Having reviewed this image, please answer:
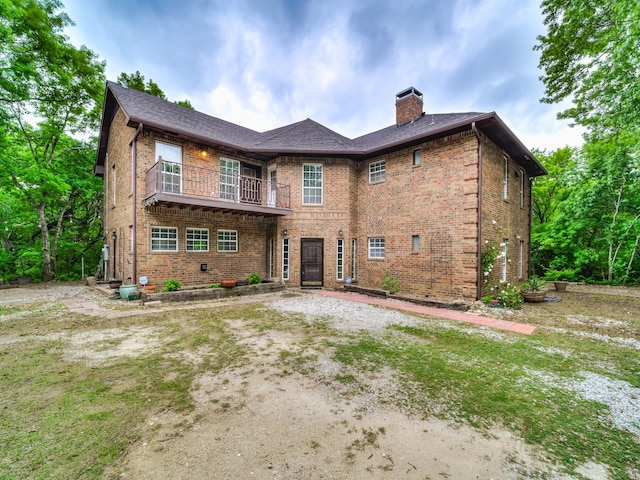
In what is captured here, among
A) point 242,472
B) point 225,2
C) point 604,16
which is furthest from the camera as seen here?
point 225,2

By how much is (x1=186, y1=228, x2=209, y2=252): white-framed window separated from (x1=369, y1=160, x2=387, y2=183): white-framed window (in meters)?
7.69

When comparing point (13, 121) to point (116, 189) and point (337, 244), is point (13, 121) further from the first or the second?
point (337, 244)

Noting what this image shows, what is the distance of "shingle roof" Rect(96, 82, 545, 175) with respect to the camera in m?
9.29

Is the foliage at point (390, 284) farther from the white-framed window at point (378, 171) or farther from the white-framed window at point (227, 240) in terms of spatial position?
the white-framed window at point (227, 240)

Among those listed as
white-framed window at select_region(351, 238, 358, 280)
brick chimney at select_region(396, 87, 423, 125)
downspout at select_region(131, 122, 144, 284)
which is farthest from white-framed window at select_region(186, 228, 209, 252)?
brick chimney at select_region(396, 87, 423, 125)

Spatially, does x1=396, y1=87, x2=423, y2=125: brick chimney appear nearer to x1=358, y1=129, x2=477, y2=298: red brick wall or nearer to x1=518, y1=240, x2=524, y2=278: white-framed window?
x1=358, y1=129, x2=477, y2=298: red brick wall

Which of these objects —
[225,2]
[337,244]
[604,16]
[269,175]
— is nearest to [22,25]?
[225,2]

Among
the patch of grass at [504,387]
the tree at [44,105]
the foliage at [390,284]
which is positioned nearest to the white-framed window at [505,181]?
the foliage at [390,284]

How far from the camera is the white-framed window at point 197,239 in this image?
1062 centimetres

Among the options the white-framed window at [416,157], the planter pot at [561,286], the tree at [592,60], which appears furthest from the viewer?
the planter pot at [561,286]

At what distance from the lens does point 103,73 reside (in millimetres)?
15227

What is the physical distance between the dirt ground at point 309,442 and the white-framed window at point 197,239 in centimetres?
810

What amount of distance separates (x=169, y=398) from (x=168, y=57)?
62.2 feet

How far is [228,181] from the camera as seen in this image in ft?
38.6
